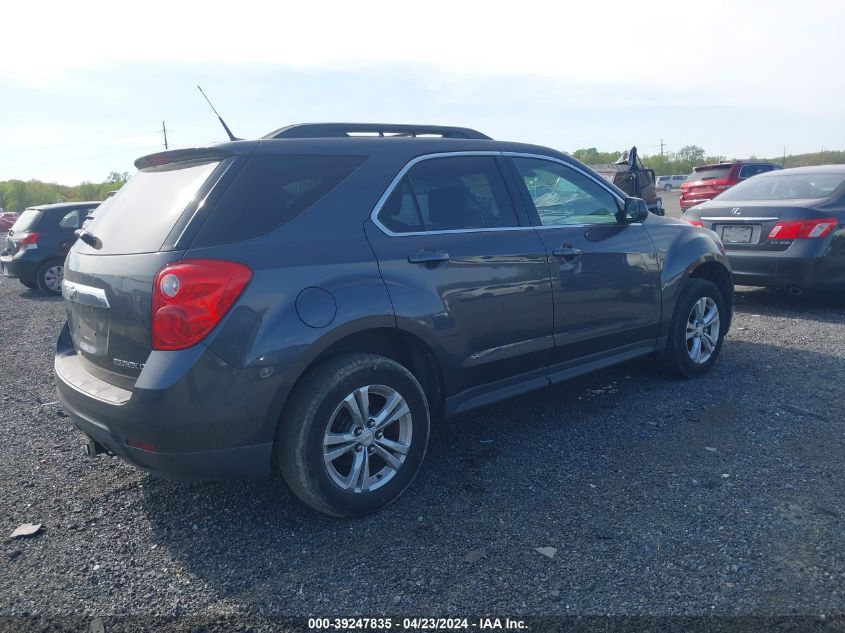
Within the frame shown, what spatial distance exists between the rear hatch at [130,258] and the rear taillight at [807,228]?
6116 millimetres

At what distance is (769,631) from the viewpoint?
2.46 metres

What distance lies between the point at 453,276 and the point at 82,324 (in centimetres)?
185

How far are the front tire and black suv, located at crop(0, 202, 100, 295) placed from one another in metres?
10.7

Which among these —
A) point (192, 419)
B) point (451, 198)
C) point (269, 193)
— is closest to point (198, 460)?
point (192, 419)

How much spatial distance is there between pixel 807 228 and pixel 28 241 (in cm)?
1190

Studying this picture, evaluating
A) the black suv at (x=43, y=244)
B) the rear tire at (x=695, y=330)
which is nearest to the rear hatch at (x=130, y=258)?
the rear tire at (x=695, y=330)

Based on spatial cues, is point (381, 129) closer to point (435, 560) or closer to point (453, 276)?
point (453, 276)

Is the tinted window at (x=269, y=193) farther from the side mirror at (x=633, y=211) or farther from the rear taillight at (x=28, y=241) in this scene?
the rear taillight at (x=28, y=241)

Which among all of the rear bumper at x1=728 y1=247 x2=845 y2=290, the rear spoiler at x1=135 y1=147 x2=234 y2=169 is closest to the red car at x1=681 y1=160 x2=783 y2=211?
the rear bumper at x1=728 y1=247 x2=845 y2=290

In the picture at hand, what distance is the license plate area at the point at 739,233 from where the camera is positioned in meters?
7.49

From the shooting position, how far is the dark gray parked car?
7.14m

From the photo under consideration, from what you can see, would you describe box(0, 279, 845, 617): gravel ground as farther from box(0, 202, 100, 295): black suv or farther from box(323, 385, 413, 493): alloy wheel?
box(0, 202, 100, 295): black suv

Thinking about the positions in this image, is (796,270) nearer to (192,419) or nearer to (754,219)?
(754,219)

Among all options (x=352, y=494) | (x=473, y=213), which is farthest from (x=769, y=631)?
(x=473, y=213)
